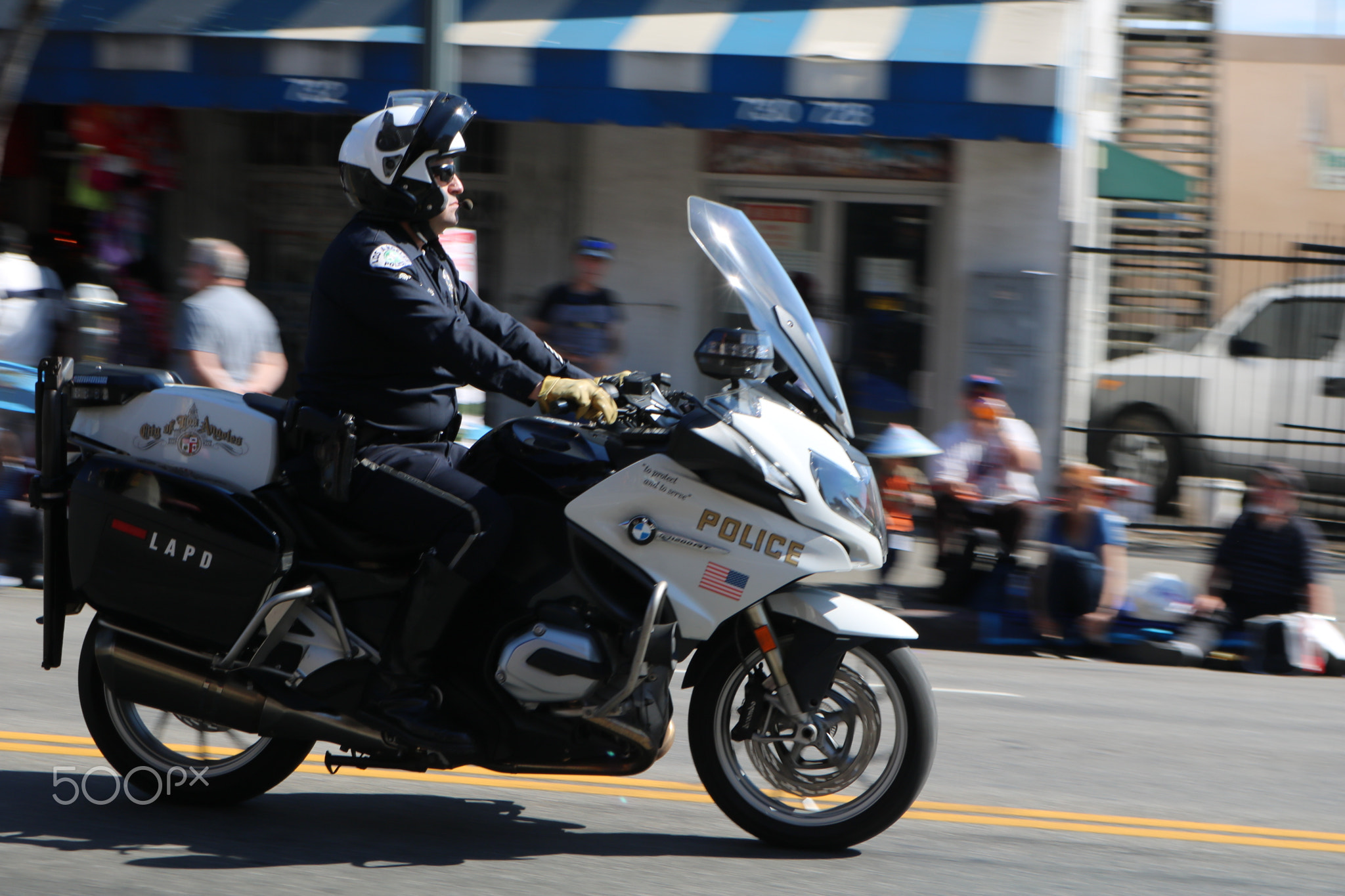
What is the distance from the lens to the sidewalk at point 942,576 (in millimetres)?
8508

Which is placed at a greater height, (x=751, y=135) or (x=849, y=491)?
(x=751, y=135)

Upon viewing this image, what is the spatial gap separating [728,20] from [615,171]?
5.12 ft

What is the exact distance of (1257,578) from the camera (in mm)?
8094

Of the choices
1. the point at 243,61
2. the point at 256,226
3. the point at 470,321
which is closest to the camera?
the point at 470,321

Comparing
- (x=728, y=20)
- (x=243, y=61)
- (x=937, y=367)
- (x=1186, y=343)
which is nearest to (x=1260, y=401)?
(x=1186, y=343)

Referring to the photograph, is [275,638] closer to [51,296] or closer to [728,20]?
[51,296]

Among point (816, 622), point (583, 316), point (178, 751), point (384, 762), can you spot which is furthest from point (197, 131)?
point (816, 622)

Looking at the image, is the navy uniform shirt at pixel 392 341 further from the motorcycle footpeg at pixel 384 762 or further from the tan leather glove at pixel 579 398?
the motorcycle footpeg at pixel 384 762

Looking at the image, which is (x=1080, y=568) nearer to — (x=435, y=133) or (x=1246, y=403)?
(x=1246, y=403)

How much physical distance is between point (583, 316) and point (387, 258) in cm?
546

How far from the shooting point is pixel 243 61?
11078 millimetres

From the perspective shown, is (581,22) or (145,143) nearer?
(581,22)

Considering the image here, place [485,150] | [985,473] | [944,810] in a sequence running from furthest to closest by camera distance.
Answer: [485,150]
[985,473]
[944,810]

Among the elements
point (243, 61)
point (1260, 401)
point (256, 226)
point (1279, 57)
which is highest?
point (1279, 57)
